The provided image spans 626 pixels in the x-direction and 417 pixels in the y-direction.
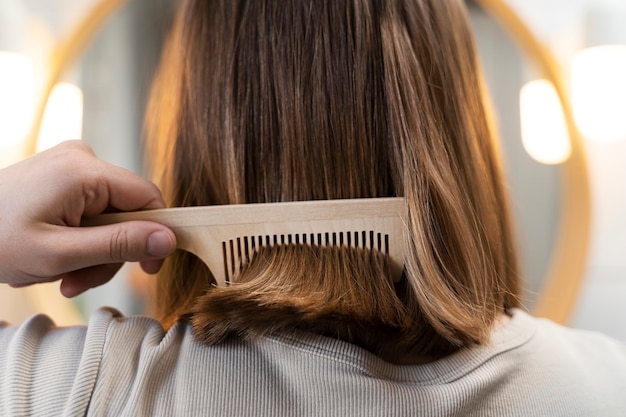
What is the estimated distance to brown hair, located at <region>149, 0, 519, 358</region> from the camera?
1.23 ft

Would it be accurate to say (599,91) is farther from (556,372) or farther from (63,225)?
(63,225)

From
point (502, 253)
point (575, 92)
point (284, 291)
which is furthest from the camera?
point (575, 92)

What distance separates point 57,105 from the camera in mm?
812

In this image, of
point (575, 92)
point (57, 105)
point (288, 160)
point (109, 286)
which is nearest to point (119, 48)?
point (57, 105)

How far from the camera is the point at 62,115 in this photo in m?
0.82

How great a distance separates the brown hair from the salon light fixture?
1.42 feet

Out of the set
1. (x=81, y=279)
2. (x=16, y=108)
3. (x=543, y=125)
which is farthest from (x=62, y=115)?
(x=543, y=125)

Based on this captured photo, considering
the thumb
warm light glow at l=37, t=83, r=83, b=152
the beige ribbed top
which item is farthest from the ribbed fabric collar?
warm light glow at l=37, t=83, r=83, b=152

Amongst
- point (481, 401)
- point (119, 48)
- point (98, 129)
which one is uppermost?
point (119, 48)

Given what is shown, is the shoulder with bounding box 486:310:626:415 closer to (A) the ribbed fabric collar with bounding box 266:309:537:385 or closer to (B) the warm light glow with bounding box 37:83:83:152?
(A) the ribbed fabric collar with bounding box 266:309:537:385

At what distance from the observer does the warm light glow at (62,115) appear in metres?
0.81

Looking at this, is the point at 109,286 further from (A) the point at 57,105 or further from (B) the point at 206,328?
(B) the point at 206,328

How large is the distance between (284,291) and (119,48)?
1.95ft

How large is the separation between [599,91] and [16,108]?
806mm
